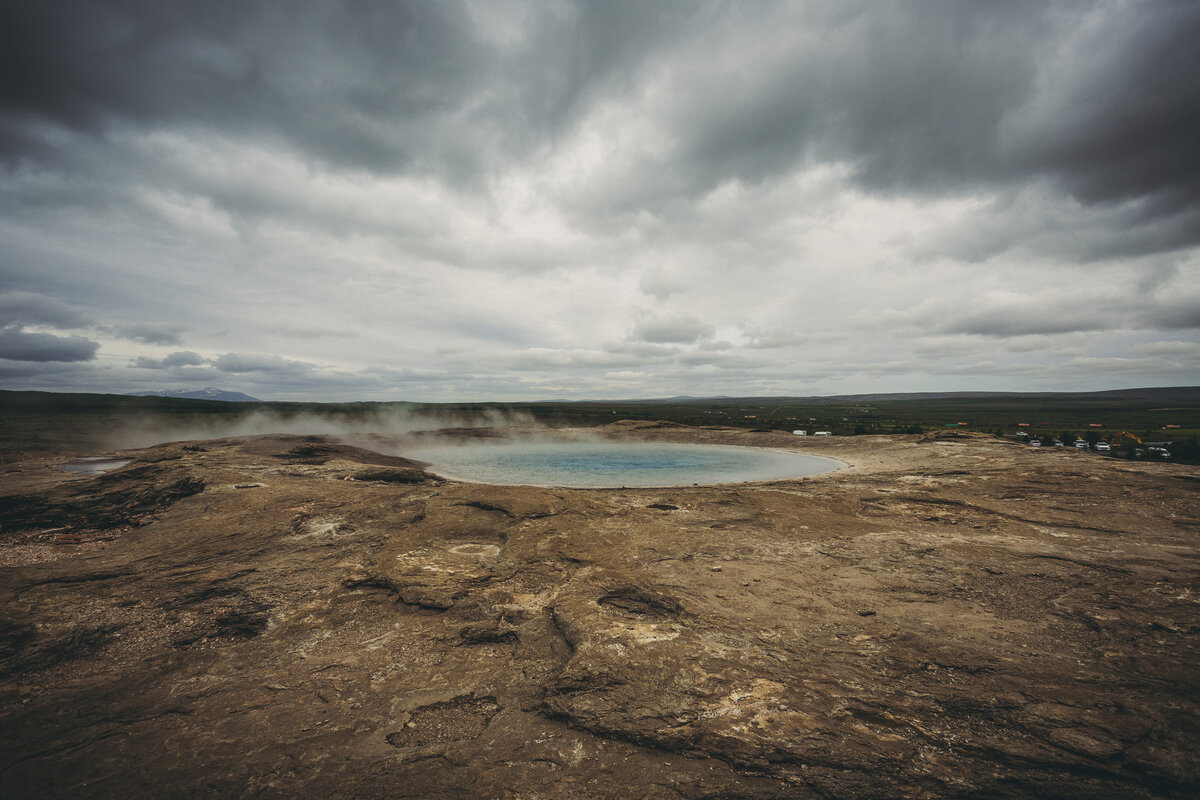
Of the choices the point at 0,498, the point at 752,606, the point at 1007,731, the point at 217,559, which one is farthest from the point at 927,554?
the point at 0,498

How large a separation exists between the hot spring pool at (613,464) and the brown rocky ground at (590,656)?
43.7 ft

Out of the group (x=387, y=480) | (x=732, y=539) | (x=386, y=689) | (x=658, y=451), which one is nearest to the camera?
(x=386, y=689)

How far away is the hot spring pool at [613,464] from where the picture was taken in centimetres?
2433

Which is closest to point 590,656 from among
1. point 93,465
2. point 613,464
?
point 613,464

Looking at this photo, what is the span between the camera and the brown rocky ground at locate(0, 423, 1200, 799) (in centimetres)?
371

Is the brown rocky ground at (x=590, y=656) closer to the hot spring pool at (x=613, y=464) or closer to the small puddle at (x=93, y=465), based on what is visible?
the hot spring pool at (x=613, y=464)

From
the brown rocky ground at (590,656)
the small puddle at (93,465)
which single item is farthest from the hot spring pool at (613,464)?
the small puddle at (93,465)

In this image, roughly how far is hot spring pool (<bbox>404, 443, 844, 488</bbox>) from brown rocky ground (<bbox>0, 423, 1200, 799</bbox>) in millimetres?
13311

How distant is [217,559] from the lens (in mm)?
8047

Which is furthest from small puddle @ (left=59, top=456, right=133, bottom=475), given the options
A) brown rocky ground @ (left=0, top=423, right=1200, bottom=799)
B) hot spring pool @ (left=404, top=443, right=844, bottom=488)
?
brown rocky ground @ (left=0, top=423, right=1200, bottom=799)

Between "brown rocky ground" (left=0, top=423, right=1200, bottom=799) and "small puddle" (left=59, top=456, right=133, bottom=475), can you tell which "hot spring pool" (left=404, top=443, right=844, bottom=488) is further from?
"small puddle" (left=59, top=456, right=133, bottom=475)

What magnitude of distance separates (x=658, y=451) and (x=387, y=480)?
1026 inches

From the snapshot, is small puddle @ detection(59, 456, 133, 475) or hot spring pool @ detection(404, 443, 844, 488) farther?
hot spring pool @ detection(404, 443, 844, 488)

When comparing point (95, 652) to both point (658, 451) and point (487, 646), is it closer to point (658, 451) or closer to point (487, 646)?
point (487, 646)
